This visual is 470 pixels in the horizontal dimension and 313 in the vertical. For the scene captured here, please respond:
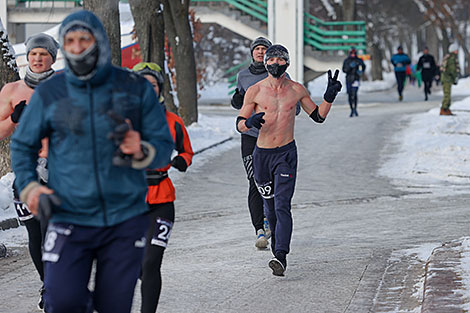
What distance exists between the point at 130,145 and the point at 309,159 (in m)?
13.8

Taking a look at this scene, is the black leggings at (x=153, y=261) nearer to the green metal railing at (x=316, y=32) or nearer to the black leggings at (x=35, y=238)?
the black leggings at (x=35, y=238)

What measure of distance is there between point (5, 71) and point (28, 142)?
27.7 feet

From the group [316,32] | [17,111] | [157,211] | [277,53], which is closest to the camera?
[157,211]

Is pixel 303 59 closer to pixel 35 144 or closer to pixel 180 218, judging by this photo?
pixel 180 218

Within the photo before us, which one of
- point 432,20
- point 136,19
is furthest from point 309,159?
point 432,20

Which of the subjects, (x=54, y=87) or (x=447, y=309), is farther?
(x=447, y=309)

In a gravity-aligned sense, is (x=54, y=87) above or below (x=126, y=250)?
above

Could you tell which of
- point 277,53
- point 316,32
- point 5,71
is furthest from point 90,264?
point 316,32

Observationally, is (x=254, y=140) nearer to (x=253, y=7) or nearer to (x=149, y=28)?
(x=149, y=28)

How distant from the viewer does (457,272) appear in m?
7.60

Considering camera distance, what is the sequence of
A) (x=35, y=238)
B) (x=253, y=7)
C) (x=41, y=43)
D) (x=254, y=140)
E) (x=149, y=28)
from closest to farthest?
(x=35, y=238) < (x=41, y=43) < (x=254, y=140) < (x=149, y=28) < (x=253, y=7)

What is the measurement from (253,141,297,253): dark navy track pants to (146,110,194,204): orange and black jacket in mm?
2037

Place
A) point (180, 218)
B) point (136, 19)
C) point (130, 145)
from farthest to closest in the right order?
point (136, 19)
point (180, 218)
point (130, 145)

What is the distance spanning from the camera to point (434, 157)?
1700 centimetres
